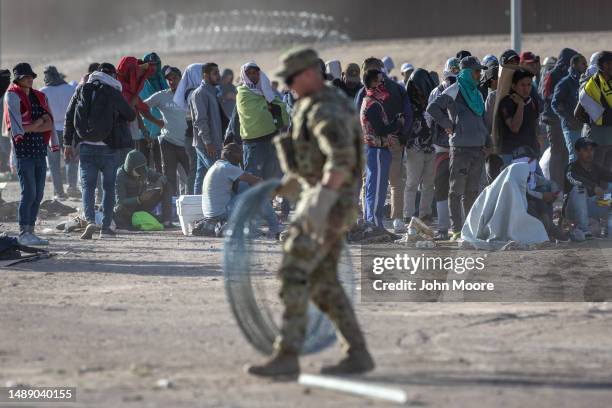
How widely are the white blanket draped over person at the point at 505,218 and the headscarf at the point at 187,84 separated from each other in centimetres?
450

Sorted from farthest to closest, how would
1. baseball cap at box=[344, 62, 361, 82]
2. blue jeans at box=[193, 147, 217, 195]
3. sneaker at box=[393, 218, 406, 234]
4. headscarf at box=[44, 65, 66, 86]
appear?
headscarf at box=[44, 65, 66, 86] → blue jeans at box=[193, 147, 217, 195] → baseball cap at box=[344, 62, 361, 82] → sneaker at box=[393, 218, 406, 234]

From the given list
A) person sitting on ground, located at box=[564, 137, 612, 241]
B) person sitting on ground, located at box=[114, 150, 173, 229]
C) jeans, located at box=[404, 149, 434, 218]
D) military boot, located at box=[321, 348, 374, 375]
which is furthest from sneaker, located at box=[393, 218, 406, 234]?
military boot, located at box=[321, 348, 374, 375]

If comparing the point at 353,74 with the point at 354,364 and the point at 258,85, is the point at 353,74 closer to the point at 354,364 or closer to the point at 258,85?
the point at 258,85

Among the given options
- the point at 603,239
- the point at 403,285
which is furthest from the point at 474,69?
the point at 403,285

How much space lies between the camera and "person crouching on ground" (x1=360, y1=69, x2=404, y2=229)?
1333 cm

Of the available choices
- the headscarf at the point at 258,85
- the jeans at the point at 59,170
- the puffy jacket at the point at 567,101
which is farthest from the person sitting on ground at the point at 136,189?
the puffy jacket at the point at 567,101

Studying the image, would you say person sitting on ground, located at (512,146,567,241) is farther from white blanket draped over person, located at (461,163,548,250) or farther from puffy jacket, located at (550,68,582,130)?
puffy jacket, located at (550,68,582,130)

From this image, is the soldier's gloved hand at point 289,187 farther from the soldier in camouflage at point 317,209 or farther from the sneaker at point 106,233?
the sneaker at point 106,233

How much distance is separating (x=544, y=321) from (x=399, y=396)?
279 cm

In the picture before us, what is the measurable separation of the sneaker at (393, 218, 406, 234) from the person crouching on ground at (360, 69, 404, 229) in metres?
0.61

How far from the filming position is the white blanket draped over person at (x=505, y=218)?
1262 cm

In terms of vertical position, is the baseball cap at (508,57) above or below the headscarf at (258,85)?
above

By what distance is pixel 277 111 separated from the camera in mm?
14539

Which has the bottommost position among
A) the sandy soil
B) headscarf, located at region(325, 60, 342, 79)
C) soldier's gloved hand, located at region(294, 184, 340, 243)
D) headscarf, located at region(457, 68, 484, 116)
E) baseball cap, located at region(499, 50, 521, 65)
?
soldier's gloved hand, located at region(294, 184, 340, 243)
